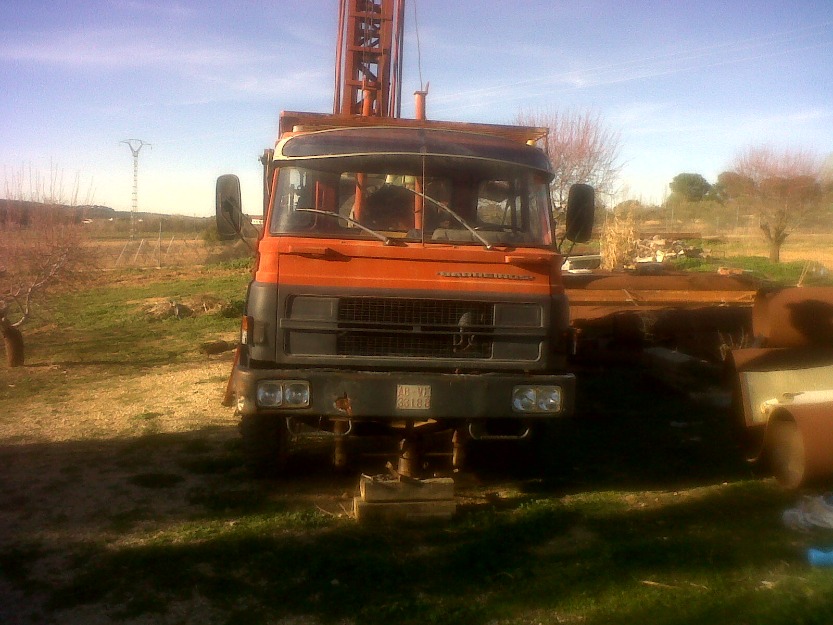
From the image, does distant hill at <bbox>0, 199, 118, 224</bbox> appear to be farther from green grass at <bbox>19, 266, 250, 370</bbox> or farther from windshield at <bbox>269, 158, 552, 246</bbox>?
windshield at <bbox>269, 158, 552, 246</bbox>

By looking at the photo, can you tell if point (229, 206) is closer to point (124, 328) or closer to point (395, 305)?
point (395, 305)

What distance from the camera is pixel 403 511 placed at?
16.6 ft

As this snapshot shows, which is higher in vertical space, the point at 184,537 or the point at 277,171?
the point at 277,171

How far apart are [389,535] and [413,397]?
2.85 ft

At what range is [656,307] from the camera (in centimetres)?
973

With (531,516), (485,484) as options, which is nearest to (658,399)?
(485,484)

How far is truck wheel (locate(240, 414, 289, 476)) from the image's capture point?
5.43 meters

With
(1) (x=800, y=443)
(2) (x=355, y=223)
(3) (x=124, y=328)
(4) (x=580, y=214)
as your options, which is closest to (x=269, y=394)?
(2) (x=355, y=223)

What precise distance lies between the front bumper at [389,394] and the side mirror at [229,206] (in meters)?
1.32

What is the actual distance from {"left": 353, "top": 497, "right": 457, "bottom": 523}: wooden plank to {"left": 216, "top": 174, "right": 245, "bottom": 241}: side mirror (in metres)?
2.20

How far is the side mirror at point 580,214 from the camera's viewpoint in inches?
232

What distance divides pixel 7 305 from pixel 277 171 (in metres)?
7.37

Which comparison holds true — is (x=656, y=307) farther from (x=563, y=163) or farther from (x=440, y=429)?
(x=563, y=163)

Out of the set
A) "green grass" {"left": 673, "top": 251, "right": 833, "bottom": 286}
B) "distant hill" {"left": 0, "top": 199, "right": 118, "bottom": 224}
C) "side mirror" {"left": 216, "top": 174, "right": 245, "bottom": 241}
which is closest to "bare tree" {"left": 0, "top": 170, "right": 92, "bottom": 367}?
"distant hill" {"left": 0, "top": 199, "right": 118, "bottom": 224}
